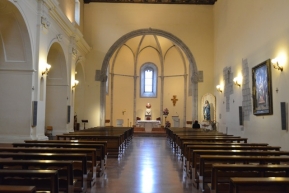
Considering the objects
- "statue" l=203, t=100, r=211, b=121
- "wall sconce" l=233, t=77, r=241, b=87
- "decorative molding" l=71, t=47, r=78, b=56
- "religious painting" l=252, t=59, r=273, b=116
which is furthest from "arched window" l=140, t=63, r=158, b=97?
"religious painting" l=252, t=59, r=273, b=116

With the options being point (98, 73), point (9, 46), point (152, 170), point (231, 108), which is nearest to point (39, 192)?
point (152, 170)

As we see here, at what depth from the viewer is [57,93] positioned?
51.8ft

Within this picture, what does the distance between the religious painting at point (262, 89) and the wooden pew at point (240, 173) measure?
19.5 feet

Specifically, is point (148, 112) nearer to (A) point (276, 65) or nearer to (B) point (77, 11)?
(B) point (77, 11)

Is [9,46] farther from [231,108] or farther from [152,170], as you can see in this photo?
[231,108]

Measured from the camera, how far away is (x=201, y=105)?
808 inches

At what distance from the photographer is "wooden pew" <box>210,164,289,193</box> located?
3877 mm

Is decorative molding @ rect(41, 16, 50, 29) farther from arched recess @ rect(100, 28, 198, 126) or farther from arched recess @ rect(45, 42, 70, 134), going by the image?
arched recess @ rect(100, 28, 198, 126)

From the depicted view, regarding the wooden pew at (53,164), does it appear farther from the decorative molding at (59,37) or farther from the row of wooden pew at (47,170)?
the decorative molding at (59,37)

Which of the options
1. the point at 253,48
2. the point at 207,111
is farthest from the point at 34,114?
the point at 207,111

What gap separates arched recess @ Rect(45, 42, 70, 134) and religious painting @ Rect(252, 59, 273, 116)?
371 inches

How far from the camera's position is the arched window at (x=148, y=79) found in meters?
27.2

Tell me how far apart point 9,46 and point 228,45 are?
11.4m

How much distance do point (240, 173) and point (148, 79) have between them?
22.8 meters
